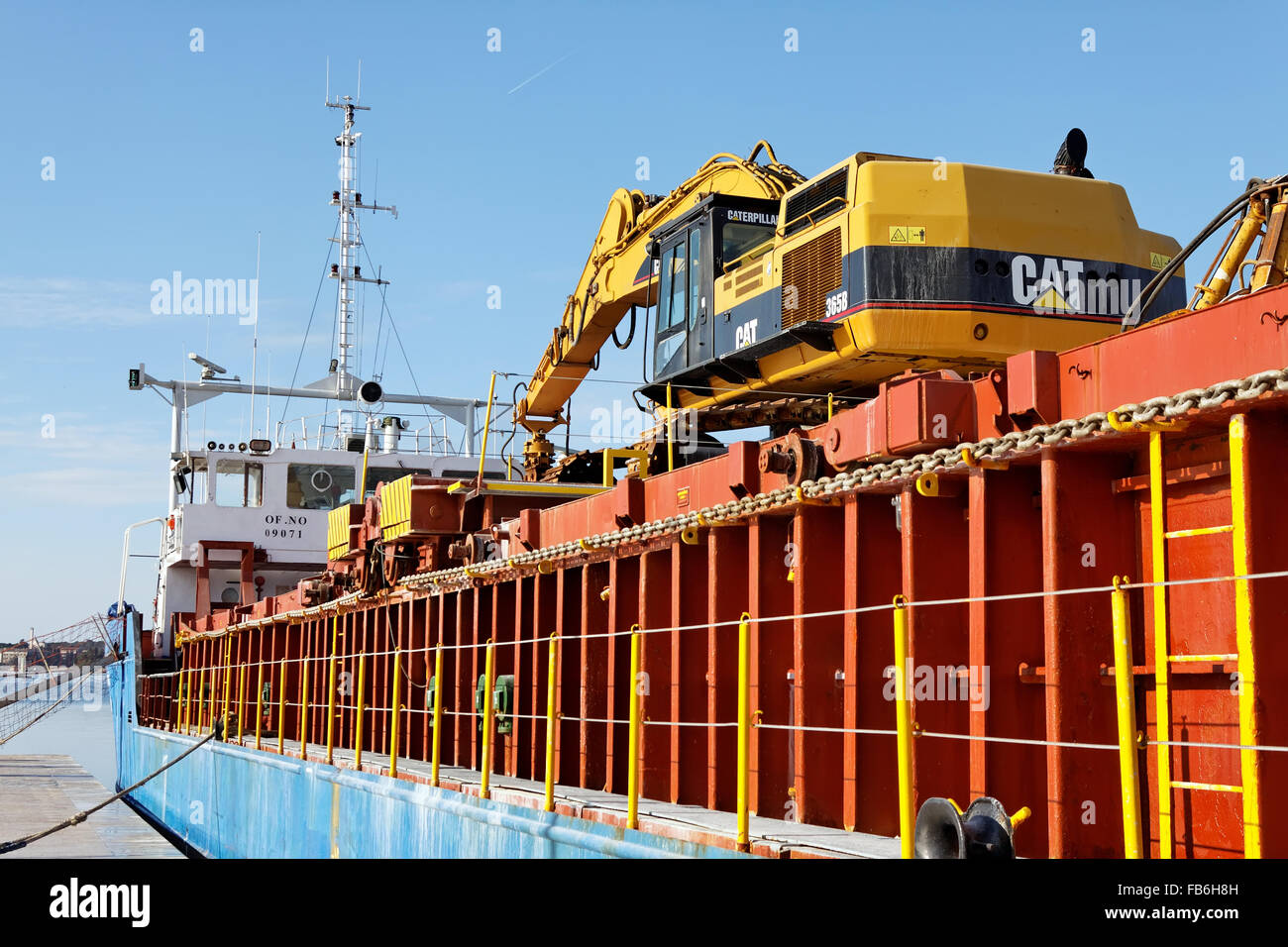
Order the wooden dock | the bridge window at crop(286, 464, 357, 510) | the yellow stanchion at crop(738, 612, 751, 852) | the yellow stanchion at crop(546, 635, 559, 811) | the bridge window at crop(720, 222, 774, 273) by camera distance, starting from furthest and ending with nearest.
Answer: the bridge window at crop(286, 464, 357, 510)
the wooden dock
the bridge window at crop(720, 222, 774, 273)
the yellow stanchion at crop(546, 635, 559, 811)
the yellow stanchion at crop(738, 612, 751, 852)

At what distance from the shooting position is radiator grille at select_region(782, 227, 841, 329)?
11859mm

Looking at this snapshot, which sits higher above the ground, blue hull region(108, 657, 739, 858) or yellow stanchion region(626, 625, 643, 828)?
yellow stanchion region(626, 625, 643, 828)

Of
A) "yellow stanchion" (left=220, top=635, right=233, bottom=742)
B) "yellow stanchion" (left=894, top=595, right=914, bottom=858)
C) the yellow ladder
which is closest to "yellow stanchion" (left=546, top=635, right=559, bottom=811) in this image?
"yellow stanchion" (left=894, top=595, right=914, bottom=858)

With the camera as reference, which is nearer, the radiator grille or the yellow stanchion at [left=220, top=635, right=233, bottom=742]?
the radiator grille

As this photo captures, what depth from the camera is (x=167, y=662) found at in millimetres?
33594

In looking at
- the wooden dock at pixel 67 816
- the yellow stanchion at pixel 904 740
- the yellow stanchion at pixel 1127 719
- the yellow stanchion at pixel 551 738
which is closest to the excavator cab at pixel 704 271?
the yellow stanchion at pixel 551 738

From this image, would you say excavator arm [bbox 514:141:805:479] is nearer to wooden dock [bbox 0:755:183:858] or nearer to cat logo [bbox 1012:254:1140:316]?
cat logo [bbox 1012:254:1140:316]

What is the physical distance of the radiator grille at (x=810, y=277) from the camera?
1186 cm

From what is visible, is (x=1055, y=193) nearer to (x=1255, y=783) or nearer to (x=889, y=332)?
(x=889, y=332)

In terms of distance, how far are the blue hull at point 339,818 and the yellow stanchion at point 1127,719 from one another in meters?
2.37

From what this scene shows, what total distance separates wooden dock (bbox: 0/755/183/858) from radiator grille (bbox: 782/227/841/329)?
42.8ft

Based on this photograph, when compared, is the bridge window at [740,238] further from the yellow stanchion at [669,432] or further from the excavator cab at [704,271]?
the yellow stanchion at [669,432]

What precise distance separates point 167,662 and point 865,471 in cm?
2865
